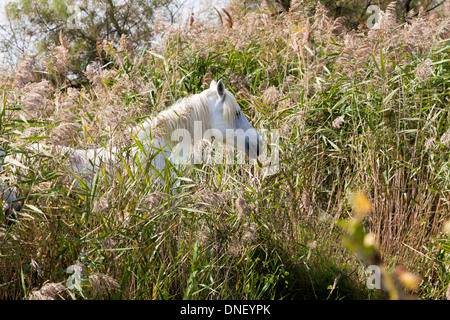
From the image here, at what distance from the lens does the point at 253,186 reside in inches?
119

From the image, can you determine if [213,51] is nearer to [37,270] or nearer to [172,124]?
[172,124]

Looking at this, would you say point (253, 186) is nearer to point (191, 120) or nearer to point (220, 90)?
point (191, 120)

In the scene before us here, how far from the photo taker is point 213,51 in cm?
517

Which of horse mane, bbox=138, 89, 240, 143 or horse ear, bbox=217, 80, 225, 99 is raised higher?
horse ear, bbox=217, 80, 225, 99

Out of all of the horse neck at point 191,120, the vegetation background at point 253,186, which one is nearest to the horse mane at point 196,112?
the horse neck at point 191,120

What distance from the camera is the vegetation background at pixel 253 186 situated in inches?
83.7

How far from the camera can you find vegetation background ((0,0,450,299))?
2.13 m

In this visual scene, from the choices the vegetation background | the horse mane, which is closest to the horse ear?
the horse mane

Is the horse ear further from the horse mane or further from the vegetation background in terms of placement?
the vegetation background

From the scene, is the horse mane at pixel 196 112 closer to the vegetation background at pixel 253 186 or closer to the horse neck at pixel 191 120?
the horse neck at pixel 191 120

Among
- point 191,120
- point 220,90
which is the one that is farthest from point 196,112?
point 220,90

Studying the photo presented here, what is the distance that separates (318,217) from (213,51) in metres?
2.69

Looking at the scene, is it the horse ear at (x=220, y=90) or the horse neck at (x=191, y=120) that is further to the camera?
the horse ear at (x=220, y=90)
